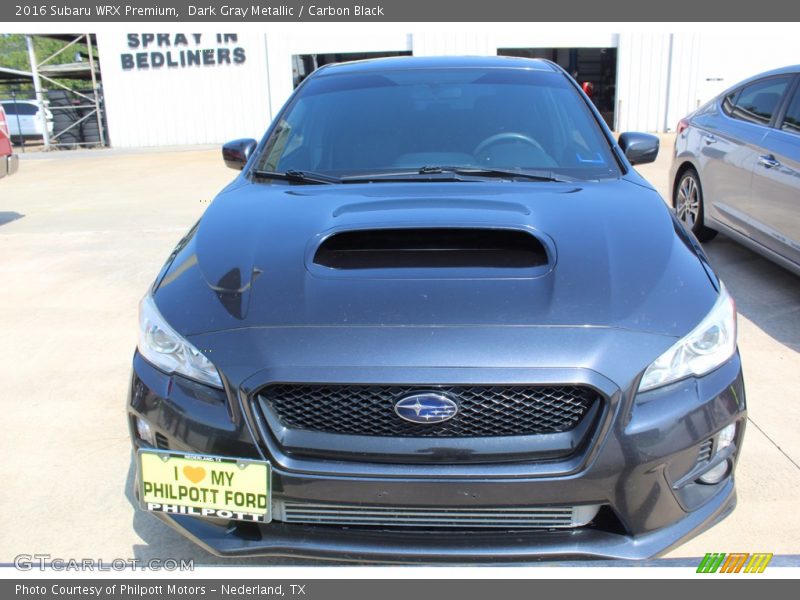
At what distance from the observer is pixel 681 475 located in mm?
2006

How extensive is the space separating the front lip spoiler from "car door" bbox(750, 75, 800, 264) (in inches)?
129

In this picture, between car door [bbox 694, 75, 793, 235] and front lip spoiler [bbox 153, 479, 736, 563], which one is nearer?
front lip spoiler [bbox 153, 479, 736, 563]

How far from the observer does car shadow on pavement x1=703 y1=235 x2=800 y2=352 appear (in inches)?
179

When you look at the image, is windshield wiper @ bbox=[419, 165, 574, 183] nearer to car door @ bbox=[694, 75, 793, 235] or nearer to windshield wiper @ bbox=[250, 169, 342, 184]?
windshield wiper @ bbox=[250, 169, 342, 184]

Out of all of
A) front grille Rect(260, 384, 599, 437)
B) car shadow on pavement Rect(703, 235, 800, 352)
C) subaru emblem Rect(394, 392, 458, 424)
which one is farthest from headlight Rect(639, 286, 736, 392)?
car shadow on pavement Rect(703, 235, 800, 352)

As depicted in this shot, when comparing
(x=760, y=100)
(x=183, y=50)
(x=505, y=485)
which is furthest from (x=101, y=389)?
(x=183, y=50)

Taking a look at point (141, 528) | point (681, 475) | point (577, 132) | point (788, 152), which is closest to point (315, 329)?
point (681, 475)

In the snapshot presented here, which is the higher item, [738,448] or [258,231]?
[258,231]

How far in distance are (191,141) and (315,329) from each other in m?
17.2

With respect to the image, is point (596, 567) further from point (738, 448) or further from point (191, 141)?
point (191, 141)

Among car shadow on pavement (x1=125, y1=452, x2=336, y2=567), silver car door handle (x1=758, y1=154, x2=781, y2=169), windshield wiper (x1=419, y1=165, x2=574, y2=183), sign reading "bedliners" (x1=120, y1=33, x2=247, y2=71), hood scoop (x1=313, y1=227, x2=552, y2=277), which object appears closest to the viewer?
hood scoop (x1=313, y1=227, x2=552, y2=277)

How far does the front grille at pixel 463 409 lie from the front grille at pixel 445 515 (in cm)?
20

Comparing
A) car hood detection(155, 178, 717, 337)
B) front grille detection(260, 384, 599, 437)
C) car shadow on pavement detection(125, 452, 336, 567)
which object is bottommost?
car shadow on pavement detection(125, 452, 336, 567)

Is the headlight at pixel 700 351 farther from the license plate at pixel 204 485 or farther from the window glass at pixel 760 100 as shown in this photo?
the window glass at pixel 760 100
